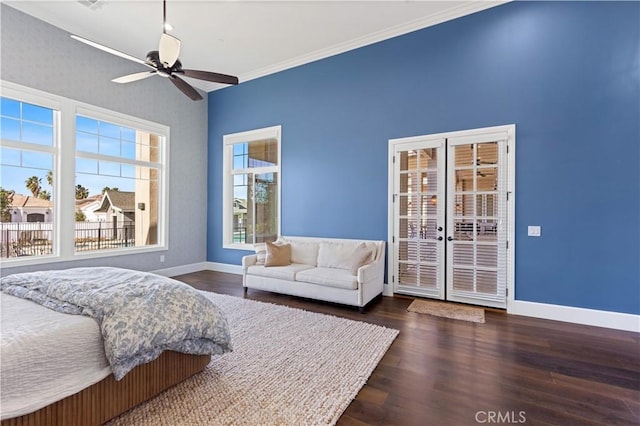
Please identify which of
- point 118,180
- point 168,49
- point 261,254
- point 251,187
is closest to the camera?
point 168,49

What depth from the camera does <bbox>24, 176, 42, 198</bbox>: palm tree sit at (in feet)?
13.6

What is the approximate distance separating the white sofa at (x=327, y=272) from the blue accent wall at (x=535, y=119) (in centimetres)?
43

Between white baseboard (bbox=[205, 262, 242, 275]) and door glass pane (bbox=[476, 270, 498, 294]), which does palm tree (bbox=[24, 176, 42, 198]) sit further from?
door glass pane (bbox=[476, 270, 498, 294])

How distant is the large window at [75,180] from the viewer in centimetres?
403

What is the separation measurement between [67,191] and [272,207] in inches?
127

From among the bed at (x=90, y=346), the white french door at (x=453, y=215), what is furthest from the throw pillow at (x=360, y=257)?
the bed at (x=90, y=346)

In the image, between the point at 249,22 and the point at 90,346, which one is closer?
the point at 90,346

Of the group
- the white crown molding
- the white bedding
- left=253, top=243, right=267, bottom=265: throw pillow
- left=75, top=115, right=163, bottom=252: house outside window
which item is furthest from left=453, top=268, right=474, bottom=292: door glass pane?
left=75, top=115, right=163, bottom=252: house outside window

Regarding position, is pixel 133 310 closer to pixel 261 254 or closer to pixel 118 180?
pixel 261 254

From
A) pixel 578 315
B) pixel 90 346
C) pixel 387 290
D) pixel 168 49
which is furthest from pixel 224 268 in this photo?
pixel 578 315

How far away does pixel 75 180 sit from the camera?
14.9 ft

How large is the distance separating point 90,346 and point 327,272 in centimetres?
287

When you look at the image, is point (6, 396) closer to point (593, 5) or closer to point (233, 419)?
point (233, 419)

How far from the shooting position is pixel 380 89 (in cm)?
463
